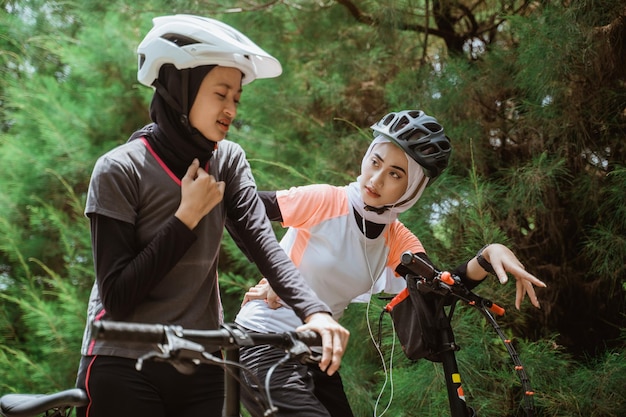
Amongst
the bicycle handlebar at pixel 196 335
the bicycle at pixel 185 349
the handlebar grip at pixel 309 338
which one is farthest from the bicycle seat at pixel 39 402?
the handlebar grip at pixel 309 338

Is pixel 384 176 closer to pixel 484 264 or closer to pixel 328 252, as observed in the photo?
pixel 328 252

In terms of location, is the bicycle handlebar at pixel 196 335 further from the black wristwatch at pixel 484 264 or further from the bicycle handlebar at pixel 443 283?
the black wristwatch at pixel 484 264

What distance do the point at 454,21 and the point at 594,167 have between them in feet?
4.87

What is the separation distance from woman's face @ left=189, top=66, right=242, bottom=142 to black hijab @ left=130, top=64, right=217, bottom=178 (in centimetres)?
1

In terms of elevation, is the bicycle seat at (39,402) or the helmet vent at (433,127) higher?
the helmet vent at (433,127)

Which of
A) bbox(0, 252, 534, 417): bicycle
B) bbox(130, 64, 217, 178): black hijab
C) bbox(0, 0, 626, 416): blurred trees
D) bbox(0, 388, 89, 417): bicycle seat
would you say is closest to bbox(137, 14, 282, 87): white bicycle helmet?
bbox(130, 64, 217, 178): black hijab

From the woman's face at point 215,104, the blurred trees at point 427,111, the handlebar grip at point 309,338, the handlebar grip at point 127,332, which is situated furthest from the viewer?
the blurred trees at point 427,111

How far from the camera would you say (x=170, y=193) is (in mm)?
1797

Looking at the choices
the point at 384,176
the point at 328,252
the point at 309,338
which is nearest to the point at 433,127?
the point at 384,176

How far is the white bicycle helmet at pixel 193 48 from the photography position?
183 cm

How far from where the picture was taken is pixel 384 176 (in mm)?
2572

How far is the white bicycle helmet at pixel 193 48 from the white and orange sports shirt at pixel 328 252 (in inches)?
28.1

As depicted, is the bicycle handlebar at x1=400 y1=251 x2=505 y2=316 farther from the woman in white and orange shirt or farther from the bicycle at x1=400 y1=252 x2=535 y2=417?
the woman in white and orange shirt

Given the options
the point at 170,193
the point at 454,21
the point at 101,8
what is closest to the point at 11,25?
the point at 101,8
